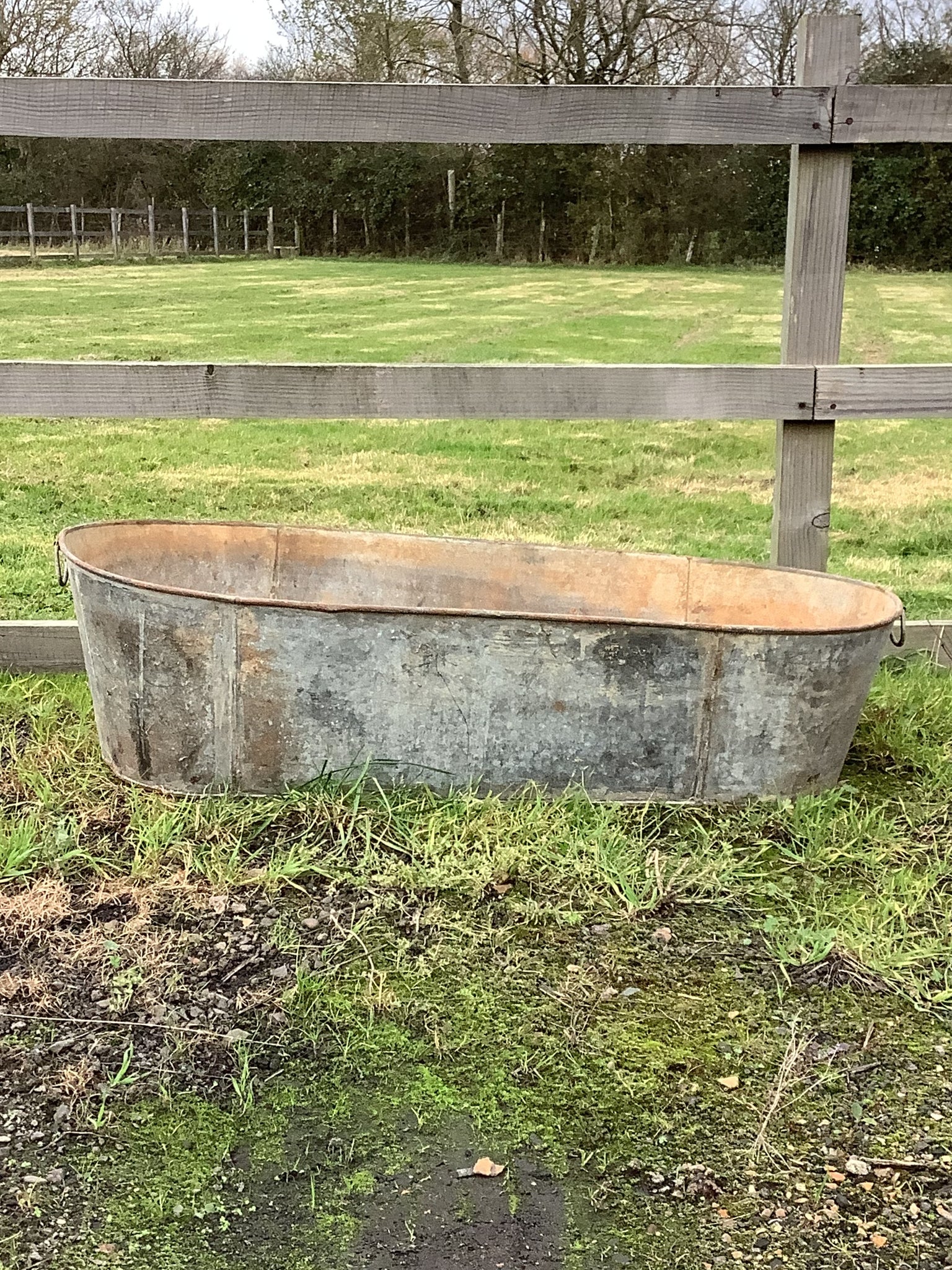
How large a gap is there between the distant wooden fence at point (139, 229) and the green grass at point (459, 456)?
373cm

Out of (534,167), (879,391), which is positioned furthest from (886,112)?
(534,167)

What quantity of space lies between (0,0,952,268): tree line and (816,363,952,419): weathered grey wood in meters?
18.6

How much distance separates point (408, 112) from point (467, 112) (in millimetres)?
157

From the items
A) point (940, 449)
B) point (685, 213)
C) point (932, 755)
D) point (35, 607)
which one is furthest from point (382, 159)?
point (932, 755)

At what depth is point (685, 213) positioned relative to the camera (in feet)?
68.6

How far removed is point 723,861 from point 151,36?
1160 inches

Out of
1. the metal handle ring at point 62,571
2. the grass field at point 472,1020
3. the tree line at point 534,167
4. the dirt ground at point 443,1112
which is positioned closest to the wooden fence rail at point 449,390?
the metal handle ring at point 62,571

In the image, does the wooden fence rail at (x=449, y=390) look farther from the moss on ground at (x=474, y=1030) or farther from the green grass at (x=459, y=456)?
the green grass at (x=459, y=456)

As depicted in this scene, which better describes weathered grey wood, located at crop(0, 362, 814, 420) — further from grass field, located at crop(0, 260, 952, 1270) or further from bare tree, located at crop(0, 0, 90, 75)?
bare tree, located at crop(0, 0, 90, 75)

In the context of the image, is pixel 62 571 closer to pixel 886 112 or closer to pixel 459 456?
pixel 886 112

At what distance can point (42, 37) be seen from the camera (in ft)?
78.1

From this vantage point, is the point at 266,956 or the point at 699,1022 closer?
the point at 699,1022

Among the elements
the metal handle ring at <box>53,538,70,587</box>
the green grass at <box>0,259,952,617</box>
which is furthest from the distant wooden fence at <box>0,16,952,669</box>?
the green grass at <box>0,259,952,617</box>

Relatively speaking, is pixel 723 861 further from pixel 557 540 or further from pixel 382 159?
pixel 382 159
